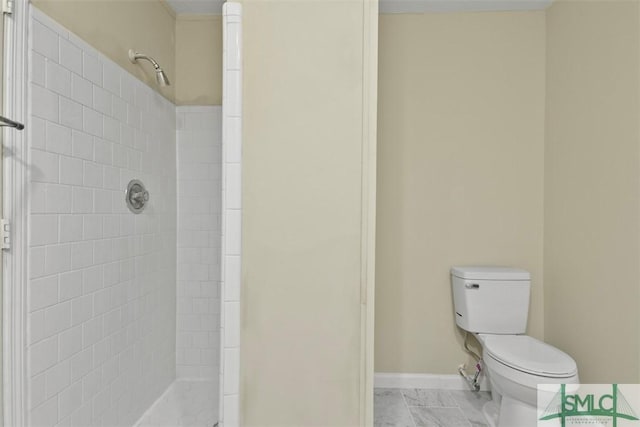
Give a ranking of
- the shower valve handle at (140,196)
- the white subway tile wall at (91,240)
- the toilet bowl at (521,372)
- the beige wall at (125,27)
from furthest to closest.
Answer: the shower valve handle at (140,196) → the toilet bowl at (521,372) → the beige wall at (125,27) → the white subway tile wall at (91,240)

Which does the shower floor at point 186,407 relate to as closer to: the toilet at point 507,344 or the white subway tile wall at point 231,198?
the white subway tile wall at point 231,198

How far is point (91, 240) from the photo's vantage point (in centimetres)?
147

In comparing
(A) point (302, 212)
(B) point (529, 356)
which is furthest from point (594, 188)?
(A) point (302, 212)

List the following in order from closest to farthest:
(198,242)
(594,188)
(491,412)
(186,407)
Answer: (594,188) → (491,412) → (186,407) → (198,242)

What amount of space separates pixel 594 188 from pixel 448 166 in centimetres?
73

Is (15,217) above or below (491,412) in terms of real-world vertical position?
above

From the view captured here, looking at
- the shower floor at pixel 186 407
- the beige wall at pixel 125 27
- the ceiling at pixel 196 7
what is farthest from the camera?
the ceiling at pixel 196 7

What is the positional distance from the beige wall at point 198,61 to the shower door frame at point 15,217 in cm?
114

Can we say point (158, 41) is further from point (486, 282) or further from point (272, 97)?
point (486, 282)

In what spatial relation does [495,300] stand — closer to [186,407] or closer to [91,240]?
[186,407]

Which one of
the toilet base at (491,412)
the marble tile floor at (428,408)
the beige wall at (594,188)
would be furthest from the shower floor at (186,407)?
the beige wall at (594,188)

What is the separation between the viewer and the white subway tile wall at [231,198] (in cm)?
126

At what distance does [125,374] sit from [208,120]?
59.5 inches

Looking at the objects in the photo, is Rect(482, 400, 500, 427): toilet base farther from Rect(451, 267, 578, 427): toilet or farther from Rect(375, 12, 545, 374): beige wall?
Rect(375, 12, 545, 374): beige wall
